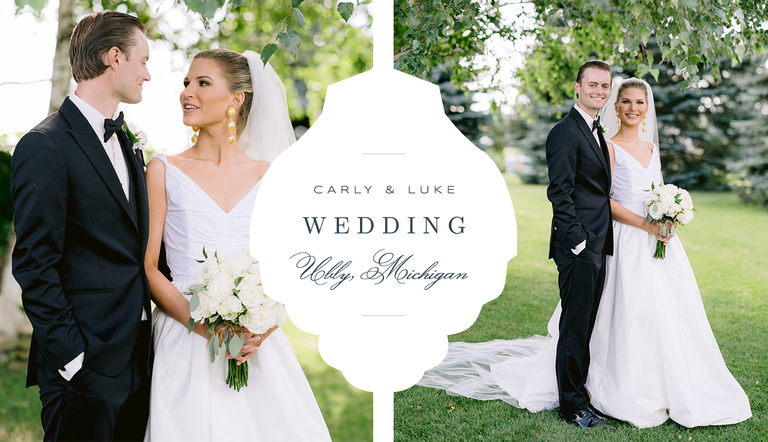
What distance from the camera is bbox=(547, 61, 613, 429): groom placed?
3486 mm

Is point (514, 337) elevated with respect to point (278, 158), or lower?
lower

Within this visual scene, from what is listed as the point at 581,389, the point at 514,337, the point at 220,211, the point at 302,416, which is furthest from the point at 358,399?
the point at 220,211

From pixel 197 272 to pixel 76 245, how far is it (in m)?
0.49

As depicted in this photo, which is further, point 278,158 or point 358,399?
point 358,399

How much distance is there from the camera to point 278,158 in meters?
2.62

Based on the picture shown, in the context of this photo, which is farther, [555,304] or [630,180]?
[555,304]

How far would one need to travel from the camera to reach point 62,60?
4.98 m

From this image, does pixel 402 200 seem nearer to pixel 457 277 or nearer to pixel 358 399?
pixel 457 277

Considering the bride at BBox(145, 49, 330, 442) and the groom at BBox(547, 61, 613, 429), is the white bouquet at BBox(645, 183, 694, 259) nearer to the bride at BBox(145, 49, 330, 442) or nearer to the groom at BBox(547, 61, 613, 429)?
the groom at BBox(547, 61, 613, 429)

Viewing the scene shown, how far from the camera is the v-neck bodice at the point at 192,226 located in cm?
231

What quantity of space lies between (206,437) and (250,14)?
23.3 feet

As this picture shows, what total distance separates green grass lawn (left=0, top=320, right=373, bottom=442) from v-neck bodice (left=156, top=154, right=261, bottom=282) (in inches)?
105

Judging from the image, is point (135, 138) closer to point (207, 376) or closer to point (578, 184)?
point (207, 376)

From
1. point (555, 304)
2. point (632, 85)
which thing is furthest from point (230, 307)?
point (555, 304)
